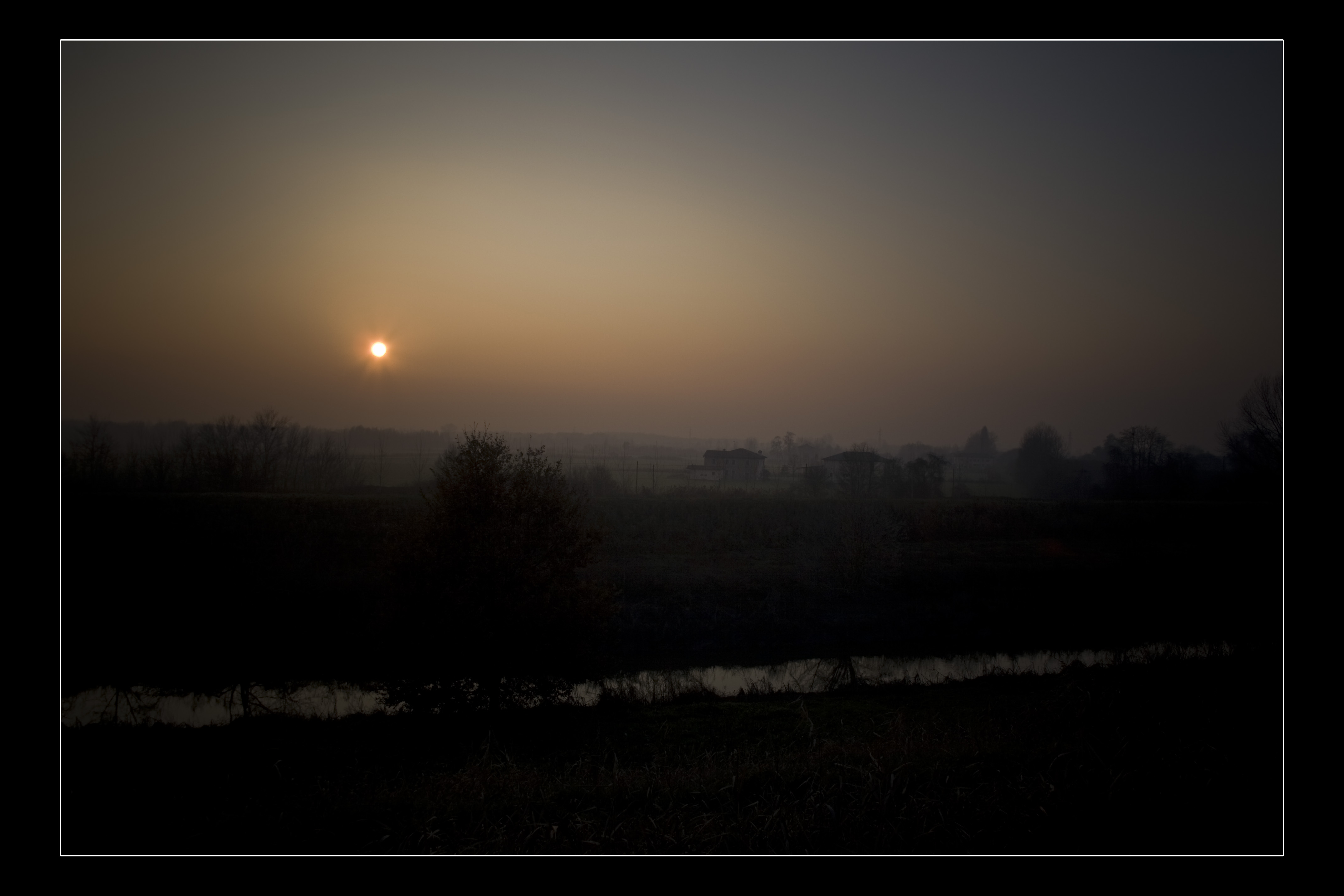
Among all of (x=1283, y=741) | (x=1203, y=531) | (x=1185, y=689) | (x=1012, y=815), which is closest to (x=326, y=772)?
(x=1012, y=815)

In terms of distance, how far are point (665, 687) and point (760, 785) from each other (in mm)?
10808

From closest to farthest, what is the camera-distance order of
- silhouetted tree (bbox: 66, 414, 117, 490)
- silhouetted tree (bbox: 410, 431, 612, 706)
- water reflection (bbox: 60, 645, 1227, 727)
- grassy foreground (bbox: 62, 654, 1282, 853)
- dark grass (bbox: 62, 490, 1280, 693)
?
grassy foreground (bbox: 62, 654, 1282, 853)
silhouetted tree (bbox: 410, 431, 612, 706)
water reflection (bbox: 60, 645, 1227, 727)
dark grass (bbox: 62, 490, 1280, 693)
silhouetted tree (bbox: 66, 414, 117, 490)

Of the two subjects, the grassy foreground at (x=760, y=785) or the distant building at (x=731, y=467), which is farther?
the distant building at (x=731, y=467)

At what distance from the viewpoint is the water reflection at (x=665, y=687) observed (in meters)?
15.6

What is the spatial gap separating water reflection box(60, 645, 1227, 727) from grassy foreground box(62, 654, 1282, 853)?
8.25 feet

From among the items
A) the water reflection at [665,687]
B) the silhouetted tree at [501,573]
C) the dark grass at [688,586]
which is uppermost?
the silhouetted tree at [501,573]

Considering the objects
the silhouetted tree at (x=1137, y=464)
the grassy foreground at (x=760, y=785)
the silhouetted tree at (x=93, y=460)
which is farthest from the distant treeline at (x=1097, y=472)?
the silhouetted tree at (x=93, y=460)

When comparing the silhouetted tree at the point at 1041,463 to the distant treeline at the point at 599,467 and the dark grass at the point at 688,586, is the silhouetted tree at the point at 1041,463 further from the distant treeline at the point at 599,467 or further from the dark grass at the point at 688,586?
the dark grass at the point at 688,586

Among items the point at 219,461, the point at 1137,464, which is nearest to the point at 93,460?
the point at 219,461

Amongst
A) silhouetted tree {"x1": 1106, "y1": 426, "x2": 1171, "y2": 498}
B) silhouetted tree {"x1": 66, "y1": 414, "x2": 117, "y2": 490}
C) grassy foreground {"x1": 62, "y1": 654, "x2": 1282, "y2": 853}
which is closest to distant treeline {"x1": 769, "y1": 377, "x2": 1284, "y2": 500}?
silhouetted tree {"x1": 1106, "y1": 426, "x2": 1171, "y2": 498}

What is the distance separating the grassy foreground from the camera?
6.17 metres

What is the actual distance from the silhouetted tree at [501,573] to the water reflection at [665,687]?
1.92 meters

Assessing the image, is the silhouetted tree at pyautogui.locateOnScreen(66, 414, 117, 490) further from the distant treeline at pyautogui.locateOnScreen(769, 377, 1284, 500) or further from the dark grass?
the distant treeline at pyautogui.locateOnScreen(769, 377, 1284, 500)

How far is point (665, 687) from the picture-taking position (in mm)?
17984
